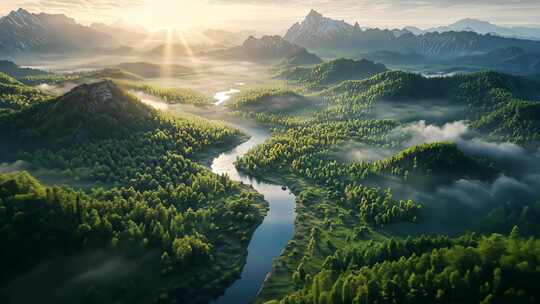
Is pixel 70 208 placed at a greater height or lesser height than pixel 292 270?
greater

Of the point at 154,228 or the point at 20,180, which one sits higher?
the point at 20,180

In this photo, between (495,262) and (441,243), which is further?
(441,243)

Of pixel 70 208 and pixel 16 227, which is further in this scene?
pixel 70 208

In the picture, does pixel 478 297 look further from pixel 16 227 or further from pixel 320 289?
pixel 16 227

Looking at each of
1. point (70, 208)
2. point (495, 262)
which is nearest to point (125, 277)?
point (70, 208)

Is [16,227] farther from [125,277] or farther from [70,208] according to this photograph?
[125,277]

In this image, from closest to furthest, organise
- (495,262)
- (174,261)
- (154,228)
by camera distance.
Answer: (495,262)
(174,261)
(154,228)

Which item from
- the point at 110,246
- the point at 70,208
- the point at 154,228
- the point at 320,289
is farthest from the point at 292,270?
the point at 70,208

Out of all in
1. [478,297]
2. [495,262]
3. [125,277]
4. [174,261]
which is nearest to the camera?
[478,297]

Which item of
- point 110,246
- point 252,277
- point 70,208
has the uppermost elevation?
point 70,208
